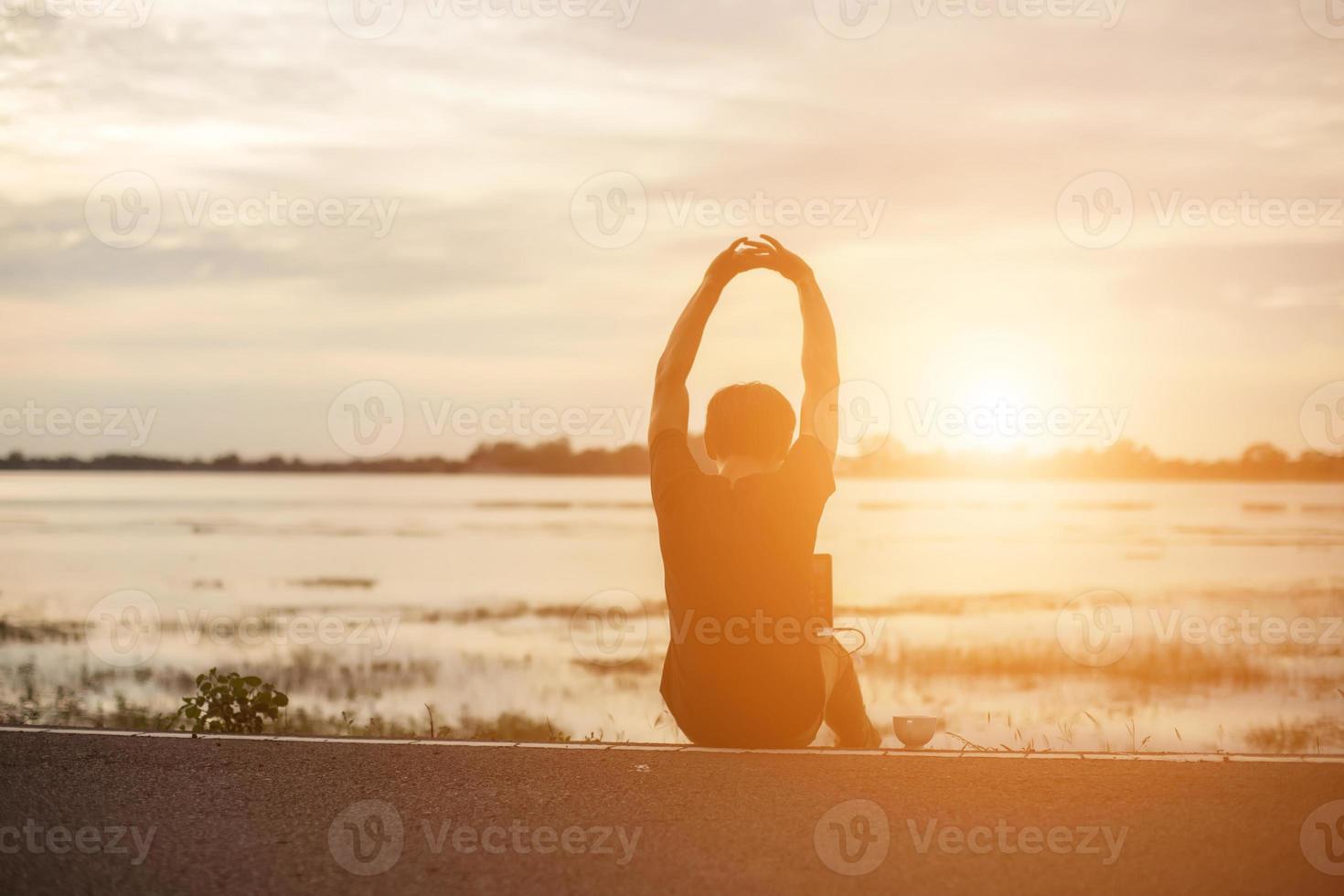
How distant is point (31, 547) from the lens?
41.0 metres

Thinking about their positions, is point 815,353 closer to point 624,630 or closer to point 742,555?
point 742,555

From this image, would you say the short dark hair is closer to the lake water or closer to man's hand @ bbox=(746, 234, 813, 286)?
man's hand @ bbox=(746, 234, 813, 286)

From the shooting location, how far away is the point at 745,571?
5.42 m

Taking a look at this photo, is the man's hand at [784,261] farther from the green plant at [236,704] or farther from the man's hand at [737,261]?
the green plant at [236,704]

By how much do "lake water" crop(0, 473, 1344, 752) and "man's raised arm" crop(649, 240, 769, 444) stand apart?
4158mm

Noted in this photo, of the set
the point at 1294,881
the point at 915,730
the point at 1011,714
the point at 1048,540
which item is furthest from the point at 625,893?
the point at 1048,540

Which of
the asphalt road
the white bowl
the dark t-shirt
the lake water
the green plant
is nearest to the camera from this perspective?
the asphalt road

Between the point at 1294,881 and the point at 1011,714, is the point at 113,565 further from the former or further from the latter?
the point at 1294,881

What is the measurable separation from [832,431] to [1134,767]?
195 centimetres

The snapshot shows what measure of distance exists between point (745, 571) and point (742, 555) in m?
0.07

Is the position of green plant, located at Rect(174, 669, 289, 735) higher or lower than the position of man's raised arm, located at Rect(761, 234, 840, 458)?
lower

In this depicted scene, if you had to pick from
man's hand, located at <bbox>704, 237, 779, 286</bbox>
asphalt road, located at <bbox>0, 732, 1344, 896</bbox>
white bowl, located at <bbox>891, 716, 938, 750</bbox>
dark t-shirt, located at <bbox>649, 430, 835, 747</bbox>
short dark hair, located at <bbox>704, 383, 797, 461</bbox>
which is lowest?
asphalt road, located at <bbox>0, 732, 1344, 896</bbox>

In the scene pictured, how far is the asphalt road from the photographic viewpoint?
4219 mm

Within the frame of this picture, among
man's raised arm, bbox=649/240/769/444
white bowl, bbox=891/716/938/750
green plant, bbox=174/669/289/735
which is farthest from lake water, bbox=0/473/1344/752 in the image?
man's raised arm, bbox=649/240/769/444
